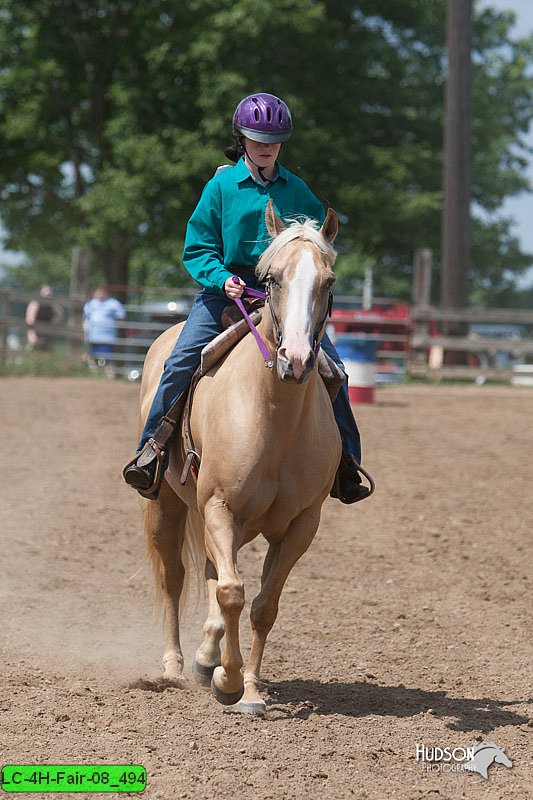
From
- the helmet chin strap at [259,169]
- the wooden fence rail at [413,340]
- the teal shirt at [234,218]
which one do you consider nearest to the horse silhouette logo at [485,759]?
the teal shirt at [234,218]

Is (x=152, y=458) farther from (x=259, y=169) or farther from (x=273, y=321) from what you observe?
(x=259, y=169)

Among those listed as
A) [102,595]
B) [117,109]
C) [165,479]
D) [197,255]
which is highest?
[117,109]

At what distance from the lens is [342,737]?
4.70m

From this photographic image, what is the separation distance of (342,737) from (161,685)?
1229mm

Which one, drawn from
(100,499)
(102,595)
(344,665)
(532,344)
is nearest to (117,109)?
(532,344)

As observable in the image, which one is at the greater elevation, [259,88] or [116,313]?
[259,88]

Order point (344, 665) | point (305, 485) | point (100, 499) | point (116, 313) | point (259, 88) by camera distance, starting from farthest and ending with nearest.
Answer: point (259, 88)
point (116, 313)
point (100, 499)
point (344, 665)
point (305, 485)

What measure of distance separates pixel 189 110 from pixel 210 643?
21.3 metres

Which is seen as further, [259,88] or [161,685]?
[259,88]

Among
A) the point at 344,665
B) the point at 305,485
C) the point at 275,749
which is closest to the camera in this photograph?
the point at 275,749

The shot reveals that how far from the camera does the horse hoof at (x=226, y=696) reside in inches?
195

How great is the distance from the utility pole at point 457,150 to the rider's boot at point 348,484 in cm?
1660

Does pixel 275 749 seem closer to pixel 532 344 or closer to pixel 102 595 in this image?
pixel 102 595

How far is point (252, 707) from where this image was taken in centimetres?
504
